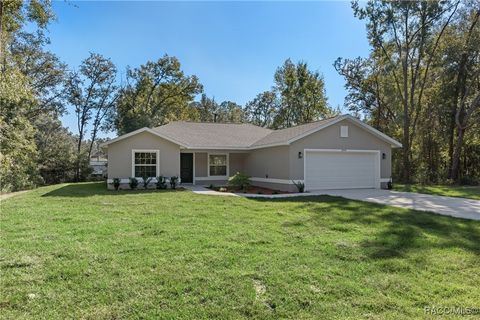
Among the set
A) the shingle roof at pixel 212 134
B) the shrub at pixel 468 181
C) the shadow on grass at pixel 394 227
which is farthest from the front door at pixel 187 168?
the shrub at pixel 468 181

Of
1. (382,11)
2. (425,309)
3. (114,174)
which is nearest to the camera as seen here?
(425,309)

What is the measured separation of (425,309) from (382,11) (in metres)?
23.2

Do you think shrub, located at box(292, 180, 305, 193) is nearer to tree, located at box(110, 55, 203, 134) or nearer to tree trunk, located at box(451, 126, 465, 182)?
tree trunk, located at box(451, 126, 465, 182)

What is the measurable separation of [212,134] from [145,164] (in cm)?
563

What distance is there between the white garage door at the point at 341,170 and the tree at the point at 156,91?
70.3 ft

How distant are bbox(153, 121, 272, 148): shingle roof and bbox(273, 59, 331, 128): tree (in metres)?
13.2

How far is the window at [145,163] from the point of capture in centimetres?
1619

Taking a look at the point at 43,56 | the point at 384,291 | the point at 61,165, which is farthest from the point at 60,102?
the point at 384,291

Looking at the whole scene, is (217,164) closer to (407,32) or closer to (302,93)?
(407,32)

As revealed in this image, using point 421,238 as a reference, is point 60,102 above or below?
above

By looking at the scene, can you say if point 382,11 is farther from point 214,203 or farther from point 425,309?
point 425,309

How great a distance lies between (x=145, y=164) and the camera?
16344 mm

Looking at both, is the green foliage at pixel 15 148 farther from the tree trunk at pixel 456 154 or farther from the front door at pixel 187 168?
the tree trunk at pixel 456 154

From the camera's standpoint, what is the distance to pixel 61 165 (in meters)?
24.4
